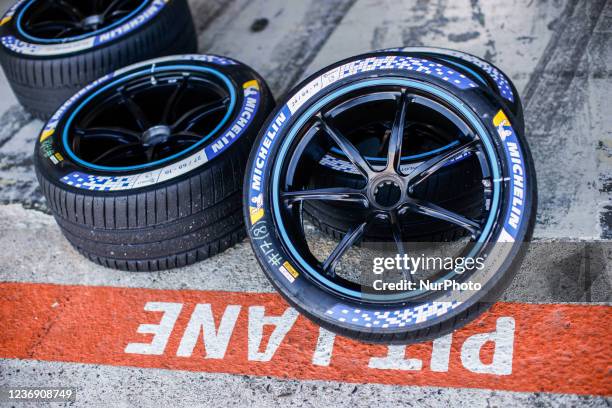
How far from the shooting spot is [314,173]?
11.9 ft

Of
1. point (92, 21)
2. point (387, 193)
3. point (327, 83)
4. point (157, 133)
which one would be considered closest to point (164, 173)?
point (157, 133)

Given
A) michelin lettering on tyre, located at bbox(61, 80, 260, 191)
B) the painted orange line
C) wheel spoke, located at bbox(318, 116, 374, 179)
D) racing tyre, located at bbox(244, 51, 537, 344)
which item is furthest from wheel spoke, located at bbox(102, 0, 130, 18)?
wheel spoke, located at bbox(318, 116, 374, 179)

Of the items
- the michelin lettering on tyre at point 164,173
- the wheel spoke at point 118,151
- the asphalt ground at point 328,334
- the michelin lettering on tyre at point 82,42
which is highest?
the michelin lettering on tyre at point 82,42

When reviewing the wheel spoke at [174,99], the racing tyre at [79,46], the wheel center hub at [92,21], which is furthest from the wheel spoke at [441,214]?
the wheel center hub at [92,21]

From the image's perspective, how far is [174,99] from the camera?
422 centimetres

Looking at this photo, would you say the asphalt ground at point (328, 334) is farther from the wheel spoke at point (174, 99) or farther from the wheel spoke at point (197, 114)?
the wheel spoke at point (174, 99)

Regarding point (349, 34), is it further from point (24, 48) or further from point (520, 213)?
point (520, 213)

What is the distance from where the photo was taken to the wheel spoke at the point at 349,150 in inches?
129

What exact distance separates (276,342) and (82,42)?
251 cm

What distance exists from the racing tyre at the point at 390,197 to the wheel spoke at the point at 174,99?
3.20ft

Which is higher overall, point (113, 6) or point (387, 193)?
point (113, 6)

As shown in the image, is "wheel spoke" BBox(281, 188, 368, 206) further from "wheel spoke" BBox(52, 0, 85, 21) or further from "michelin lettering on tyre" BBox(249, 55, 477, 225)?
"wheel spoke" BBox(52, 0, 85, 21)

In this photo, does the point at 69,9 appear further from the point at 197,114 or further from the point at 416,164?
the point at 416,164

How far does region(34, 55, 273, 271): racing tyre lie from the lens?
3.55 meters
